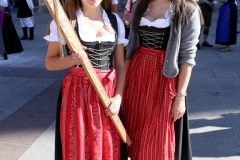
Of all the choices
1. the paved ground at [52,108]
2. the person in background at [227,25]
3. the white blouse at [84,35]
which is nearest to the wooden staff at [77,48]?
the white blouse at [84,35]

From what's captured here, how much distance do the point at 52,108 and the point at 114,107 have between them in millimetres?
2467

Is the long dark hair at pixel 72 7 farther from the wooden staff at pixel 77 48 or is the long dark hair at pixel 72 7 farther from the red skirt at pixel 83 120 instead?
the red skirt at pixel 83 120

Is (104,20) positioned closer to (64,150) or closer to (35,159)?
(64,150)

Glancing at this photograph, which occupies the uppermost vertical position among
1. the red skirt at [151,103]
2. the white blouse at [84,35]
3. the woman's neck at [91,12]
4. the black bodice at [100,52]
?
the woman's neck at [91,12]

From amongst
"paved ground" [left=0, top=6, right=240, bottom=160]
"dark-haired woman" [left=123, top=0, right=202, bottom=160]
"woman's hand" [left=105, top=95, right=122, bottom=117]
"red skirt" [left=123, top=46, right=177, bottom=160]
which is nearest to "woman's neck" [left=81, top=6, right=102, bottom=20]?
"dark-haired woman" [left=123, top=0, right=202, bottom=160]

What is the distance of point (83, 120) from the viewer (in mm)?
1813

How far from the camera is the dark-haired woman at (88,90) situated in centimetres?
179

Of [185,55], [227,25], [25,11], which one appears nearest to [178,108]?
[185,55]

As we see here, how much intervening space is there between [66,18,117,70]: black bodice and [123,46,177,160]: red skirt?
284mm

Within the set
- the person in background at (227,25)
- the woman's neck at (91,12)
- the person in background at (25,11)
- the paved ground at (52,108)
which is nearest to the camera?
the woman's neck at (91,12)

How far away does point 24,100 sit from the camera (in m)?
4.46

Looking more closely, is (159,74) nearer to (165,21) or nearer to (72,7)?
(165,21)

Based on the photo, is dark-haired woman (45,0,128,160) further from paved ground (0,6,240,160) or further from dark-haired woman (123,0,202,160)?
paved ground (0,6,240,160)

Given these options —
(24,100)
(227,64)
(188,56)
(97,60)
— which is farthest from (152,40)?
(227,64)
